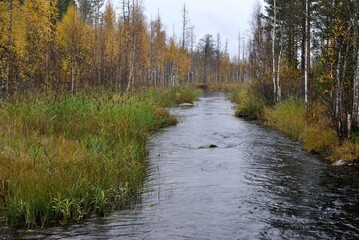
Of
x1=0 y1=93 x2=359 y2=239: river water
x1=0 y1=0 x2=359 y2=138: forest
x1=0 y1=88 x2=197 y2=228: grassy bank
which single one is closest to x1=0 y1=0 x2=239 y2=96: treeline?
x1=0 y1=0 x2=359 y2=138: forest

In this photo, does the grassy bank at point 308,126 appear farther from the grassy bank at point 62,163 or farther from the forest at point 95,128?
the grassy bank at point 62,163

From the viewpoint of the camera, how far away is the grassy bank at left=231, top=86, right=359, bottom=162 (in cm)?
1109

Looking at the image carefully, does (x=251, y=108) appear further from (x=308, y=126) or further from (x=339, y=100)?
(x=339, y=100)

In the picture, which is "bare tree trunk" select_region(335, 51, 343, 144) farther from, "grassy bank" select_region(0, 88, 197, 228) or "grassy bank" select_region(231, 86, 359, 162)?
"grassy bank" select_region(0, 88, 197, 228)

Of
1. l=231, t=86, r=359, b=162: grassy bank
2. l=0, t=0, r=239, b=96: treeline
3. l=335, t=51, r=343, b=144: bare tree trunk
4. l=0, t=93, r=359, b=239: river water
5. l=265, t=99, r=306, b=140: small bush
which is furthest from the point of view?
l=0, t=0, r=239, b=96: treeline

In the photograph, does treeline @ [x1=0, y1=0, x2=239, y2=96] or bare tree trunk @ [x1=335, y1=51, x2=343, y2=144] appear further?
treeline @ [x1=0, y1=0, x2=239, y2=96]

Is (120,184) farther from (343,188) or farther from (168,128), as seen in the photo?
(168,128)

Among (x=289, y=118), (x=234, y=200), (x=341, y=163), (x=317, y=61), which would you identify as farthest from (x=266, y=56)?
(x=234, y=200)

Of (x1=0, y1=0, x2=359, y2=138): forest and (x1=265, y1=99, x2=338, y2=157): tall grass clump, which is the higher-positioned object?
(x1=0, y1=0, x2=359, y2=138): forest

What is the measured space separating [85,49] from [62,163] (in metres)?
22.4

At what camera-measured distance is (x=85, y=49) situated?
28297 mm

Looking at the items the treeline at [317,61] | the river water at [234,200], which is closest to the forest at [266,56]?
the treeline at [317,61]

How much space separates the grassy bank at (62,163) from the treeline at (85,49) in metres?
2.72

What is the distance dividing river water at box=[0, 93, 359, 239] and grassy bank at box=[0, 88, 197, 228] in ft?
1.15
